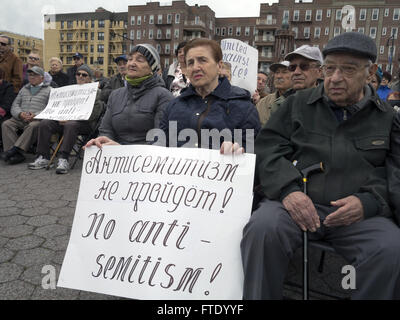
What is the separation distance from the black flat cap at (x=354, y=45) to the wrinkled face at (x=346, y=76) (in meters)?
0.05

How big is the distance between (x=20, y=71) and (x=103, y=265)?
23.7ft

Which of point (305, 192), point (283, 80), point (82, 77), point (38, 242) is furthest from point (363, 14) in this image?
point (38, 242)

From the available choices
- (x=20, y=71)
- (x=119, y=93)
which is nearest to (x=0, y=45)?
(x=20, y=71)

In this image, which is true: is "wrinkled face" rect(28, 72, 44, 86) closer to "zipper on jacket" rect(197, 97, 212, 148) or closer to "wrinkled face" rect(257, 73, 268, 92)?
"wrinkled face" rect(257, 73, 268, 92)

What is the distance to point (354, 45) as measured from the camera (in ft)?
6.81

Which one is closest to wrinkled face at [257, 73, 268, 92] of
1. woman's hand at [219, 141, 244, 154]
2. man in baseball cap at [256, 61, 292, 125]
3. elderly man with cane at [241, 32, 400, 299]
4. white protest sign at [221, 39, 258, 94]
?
white protest sign at [221, 39, 258, 94]

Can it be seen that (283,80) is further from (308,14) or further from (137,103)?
(308,14)

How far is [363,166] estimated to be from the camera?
208cm

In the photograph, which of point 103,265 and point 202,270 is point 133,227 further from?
point 202,270

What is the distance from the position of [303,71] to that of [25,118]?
5.64m

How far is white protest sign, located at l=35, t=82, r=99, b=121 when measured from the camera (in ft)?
19.3

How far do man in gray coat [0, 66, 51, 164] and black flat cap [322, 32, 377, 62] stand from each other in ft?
19.7

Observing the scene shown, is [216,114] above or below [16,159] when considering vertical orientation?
above
